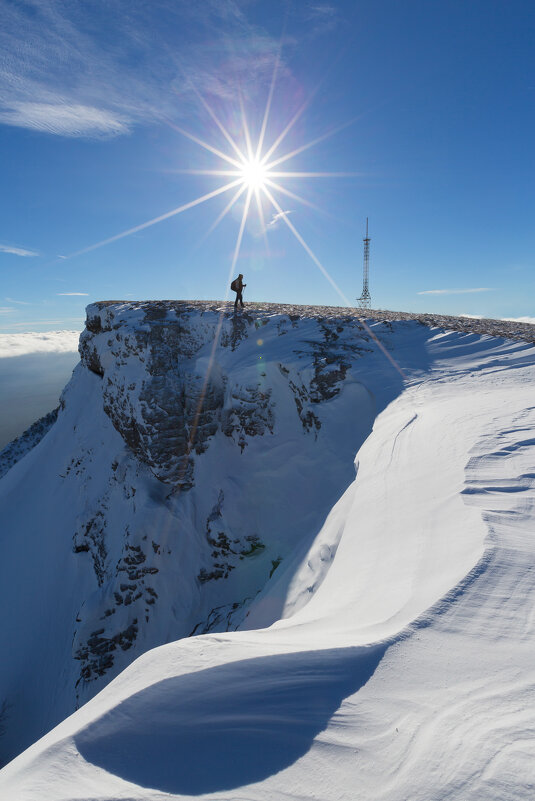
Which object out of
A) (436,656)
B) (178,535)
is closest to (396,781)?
(436,656)

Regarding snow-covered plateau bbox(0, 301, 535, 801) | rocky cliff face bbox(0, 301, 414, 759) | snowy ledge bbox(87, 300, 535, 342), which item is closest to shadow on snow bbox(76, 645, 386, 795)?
snow-covered plateau bbox(0, 301, 535, 801)

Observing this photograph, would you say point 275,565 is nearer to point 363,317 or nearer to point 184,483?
point 184,483

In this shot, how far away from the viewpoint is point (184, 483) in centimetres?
1204

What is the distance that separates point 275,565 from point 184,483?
4458 millimetres

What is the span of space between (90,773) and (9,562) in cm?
1803

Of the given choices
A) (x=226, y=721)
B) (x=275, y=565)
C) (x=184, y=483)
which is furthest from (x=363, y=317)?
(x=226, y=721)

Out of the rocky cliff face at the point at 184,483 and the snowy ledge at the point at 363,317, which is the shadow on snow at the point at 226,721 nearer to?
the rocky cliff face at the point at 184,483

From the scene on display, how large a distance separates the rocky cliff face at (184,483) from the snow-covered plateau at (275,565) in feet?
0.26

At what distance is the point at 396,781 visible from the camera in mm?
1562

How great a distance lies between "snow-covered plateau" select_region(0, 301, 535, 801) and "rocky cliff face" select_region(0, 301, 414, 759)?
0.08 meters

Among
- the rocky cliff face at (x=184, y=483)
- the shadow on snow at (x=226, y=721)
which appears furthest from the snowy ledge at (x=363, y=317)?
the shadow on snow at (x=226, y=721)

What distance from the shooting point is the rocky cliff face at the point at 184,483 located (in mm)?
10094

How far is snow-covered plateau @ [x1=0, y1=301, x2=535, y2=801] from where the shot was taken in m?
1.81

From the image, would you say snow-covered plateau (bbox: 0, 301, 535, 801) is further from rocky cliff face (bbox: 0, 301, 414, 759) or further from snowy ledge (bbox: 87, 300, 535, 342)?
snowy ledge (bbox: 87, 300, 535, 342)
